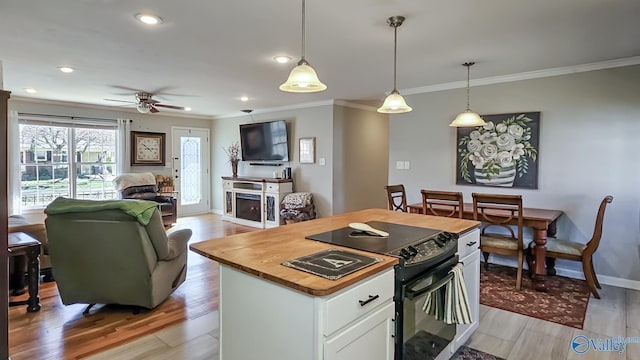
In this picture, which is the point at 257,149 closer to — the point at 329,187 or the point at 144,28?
the point at 329,187

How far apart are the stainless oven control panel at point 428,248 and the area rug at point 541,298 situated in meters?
1.58

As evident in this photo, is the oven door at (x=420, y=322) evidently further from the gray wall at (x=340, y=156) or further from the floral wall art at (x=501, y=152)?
the gray wall at (x=340, y=156)

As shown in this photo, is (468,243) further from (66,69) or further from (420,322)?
(66,69)

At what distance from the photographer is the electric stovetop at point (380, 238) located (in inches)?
70.9

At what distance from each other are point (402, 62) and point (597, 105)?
218cm

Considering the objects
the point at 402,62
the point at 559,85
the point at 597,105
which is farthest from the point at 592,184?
the point at 402,62

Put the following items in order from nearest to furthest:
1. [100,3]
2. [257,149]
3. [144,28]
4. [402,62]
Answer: [100,3] → [144,28] → [402,62] → [257,149]

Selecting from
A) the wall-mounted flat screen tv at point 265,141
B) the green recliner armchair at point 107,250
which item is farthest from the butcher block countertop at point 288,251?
the wall-mounted flat screen tv at point 265,141

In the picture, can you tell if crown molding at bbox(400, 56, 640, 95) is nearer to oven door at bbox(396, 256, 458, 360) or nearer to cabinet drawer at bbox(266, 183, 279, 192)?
cabinet drawer at bbox(266, 183, 279, 192)

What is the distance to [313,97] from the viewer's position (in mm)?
5930

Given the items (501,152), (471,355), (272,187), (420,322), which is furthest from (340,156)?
(420,322)

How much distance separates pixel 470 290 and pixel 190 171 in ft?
24.2

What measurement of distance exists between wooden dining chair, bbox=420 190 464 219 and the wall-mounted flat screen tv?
139 inches

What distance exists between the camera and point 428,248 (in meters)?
1.86
